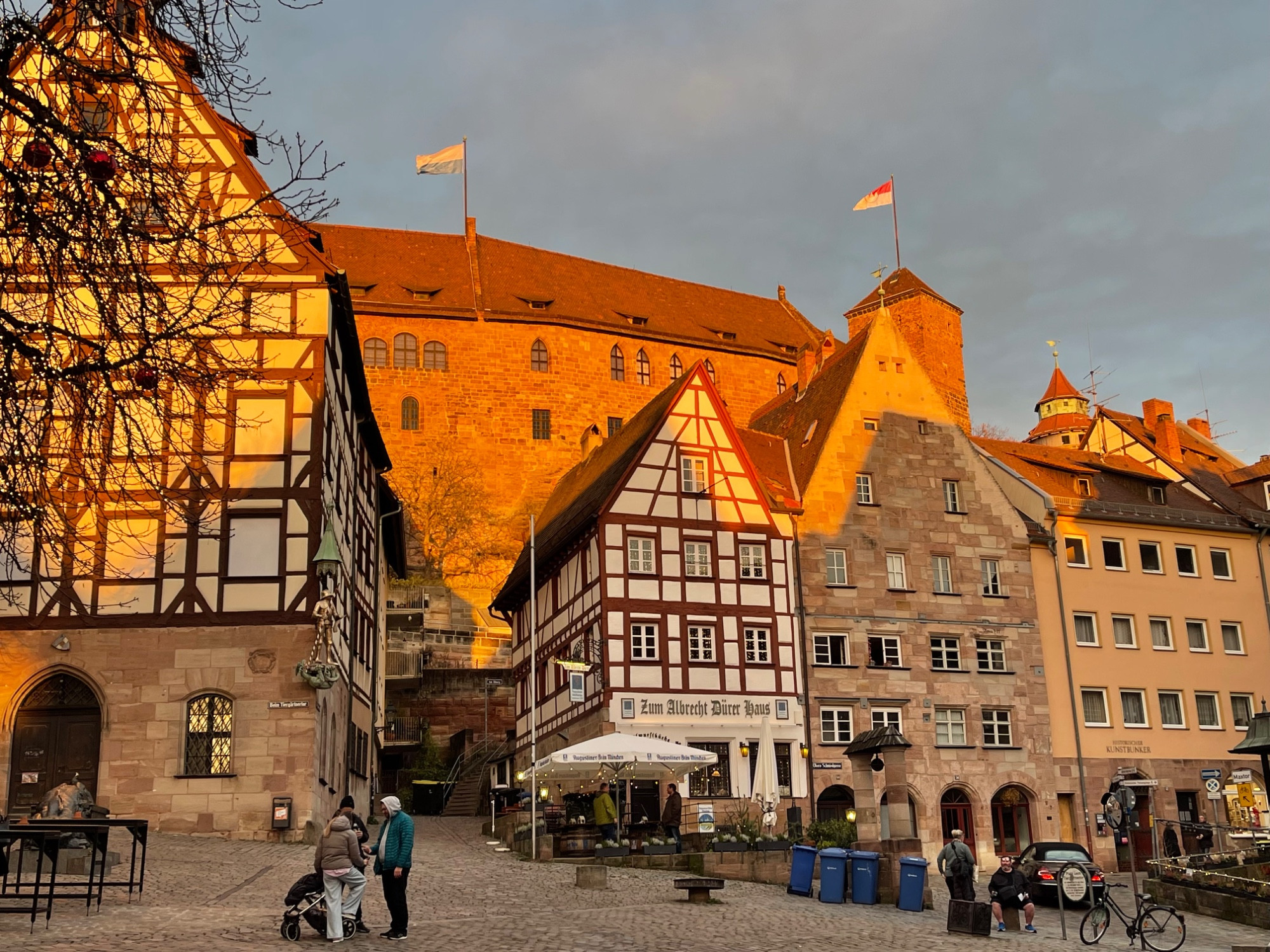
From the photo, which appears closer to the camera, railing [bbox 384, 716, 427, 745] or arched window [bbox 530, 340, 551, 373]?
railing [bbox 384, 716, 427, 745]

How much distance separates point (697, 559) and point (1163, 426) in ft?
76.0

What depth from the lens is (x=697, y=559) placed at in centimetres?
3475

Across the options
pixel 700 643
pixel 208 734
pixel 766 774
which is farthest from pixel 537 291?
pixel 208 734

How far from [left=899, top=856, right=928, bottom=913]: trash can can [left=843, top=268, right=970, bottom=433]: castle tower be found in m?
52.1

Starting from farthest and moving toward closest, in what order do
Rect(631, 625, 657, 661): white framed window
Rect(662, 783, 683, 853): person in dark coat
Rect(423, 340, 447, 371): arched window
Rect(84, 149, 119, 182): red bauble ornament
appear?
Rect(423, 340, 447, 371): arched window < Rect(631, 625, 657, 661): white framed window < Rect(662, 783, 683, 853): person in dark coat < Rect(84, 149, 119, 182): red bauble ornament

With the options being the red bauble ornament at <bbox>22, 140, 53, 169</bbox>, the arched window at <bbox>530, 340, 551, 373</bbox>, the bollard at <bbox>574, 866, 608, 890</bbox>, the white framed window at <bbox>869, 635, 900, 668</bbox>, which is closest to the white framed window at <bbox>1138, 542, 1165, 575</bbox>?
the white framed window at <bbox>869, 635, 900, 668</bbox>

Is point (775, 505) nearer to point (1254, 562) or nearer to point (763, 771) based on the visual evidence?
point (763, 771)

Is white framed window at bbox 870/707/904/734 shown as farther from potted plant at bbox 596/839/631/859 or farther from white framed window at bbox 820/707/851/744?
potted plant at bbox 596/839/631/859

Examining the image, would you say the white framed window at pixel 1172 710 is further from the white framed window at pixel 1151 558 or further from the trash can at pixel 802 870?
the trash can at pixel 802 870

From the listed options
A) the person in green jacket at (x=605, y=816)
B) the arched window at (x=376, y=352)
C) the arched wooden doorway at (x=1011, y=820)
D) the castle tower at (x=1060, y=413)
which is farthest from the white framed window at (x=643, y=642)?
the castle tower at (x=1060, y=413)

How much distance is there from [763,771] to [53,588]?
1542cm

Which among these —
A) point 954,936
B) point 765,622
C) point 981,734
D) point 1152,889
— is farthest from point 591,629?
point 954,936

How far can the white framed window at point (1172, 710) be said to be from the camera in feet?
130

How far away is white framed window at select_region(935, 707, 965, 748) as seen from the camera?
36.5 metres
